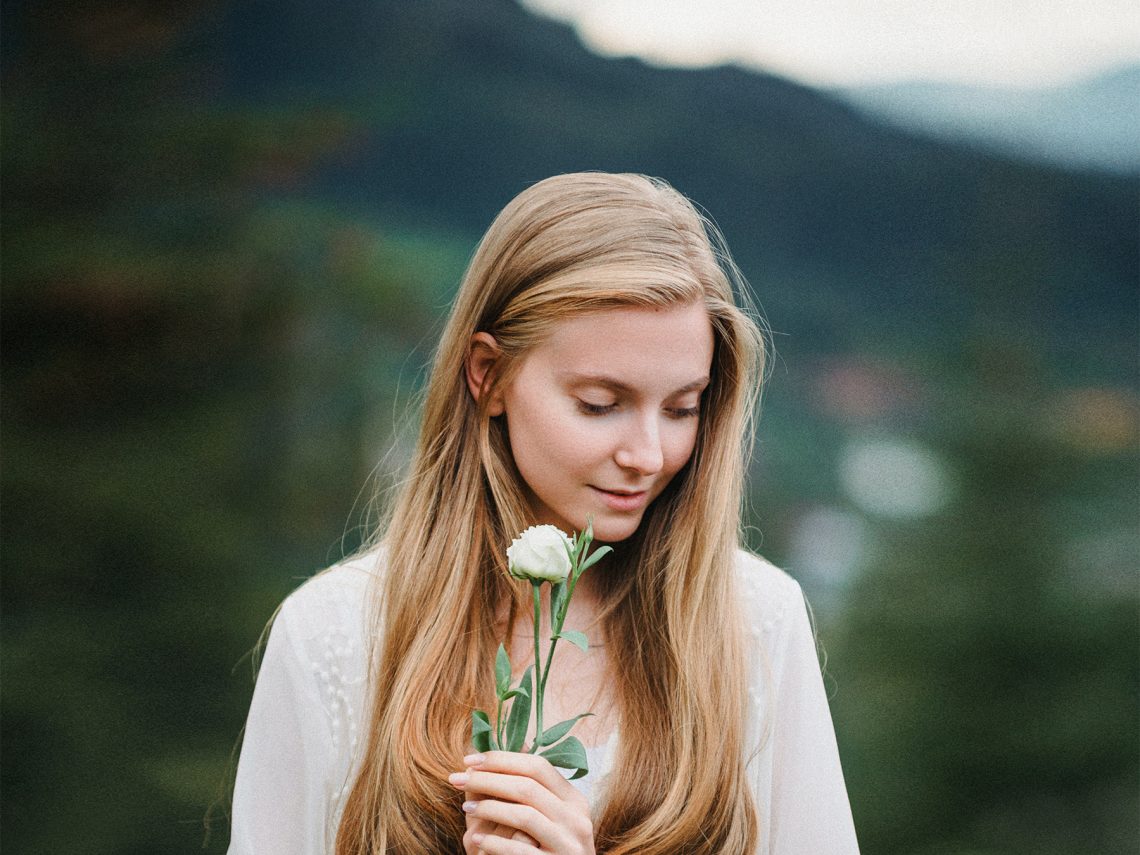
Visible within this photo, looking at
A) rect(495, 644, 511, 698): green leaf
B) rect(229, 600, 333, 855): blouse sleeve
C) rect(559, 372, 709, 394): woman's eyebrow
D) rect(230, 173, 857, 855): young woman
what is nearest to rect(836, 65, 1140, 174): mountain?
rect(230, 173, 857, 855): young woman

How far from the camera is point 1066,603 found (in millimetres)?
3016

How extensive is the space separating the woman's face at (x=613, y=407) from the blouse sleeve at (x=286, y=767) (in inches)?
16.7

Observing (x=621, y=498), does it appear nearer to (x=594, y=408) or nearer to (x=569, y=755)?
(x=594, y=408)

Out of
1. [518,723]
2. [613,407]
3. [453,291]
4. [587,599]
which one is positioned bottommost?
[518,723]

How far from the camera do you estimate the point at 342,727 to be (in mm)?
1507

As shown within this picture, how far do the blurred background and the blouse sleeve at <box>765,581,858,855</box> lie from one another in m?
1.50

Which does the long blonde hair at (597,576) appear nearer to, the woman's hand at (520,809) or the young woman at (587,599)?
the young woman at (587,599)

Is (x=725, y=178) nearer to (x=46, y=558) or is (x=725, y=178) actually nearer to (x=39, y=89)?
(x=39, y=89)

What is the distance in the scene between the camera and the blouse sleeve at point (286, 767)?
4.92 feet

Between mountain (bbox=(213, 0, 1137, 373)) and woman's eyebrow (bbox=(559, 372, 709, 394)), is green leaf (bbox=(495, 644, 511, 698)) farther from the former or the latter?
mountain (bbox=(213, 0, 1137, 373))

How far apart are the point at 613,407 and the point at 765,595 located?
1.23 feet

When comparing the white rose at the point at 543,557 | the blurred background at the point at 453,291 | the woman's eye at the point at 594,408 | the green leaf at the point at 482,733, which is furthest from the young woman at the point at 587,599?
the blurred background at the point at 453,291

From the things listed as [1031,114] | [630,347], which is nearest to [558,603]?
[630,347]

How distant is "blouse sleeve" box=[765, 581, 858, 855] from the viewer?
1428 millimetres
